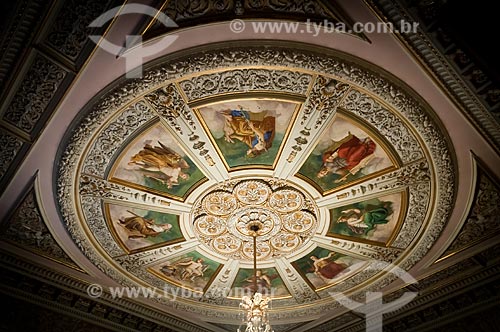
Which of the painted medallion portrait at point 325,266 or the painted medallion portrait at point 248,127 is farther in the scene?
the painted medallion portrait at point 325,266

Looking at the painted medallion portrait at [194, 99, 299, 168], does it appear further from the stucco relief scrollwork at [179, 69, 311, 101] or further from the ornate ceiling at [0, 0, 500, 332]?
the stucco relief scrollwork at [179, 69, 311, 101]

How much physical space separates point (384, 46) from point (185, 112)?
2.46 metres

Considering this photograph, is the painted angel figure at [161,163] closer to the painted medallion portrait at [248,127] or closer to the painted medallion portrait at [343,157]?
the painted medallion portrait at [248,127]

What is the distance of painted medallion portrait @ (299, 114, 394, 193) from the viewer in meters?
6.01

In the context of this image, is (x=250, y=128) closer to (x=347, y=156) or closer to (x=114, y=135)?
(x=347, y=156)

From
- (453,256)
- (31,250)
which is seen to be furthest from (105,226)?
(453,256)

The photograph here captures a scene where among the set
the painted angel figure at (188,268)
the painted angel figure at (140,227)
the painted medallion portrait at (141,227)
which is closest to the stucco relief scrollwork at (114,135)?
the painted medallion portrait at (141,227)

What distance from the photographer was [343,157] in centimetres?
633

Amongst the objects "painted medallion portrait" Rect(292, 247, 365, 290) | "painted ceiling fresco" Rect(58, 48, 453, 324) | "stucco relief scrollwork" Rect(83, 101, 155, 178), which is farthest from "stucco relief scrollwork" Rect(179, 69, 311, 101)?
"painted medallion portrait" Rect(292, 247, 365, 290)

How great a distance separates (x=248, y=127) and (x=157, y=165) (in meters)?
1.46

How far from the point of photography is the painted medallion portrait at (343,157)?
601cm

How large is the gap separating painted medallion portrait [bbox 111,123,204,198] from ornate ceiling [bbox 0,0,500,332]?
0.02 metres

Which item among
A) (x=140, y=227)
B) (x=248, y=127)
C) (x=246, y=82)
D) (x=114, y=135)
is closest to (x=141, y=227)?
(x=140, y=227)

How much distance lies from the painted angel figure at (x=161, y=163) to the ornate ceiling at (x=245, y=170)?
26 millimetres
